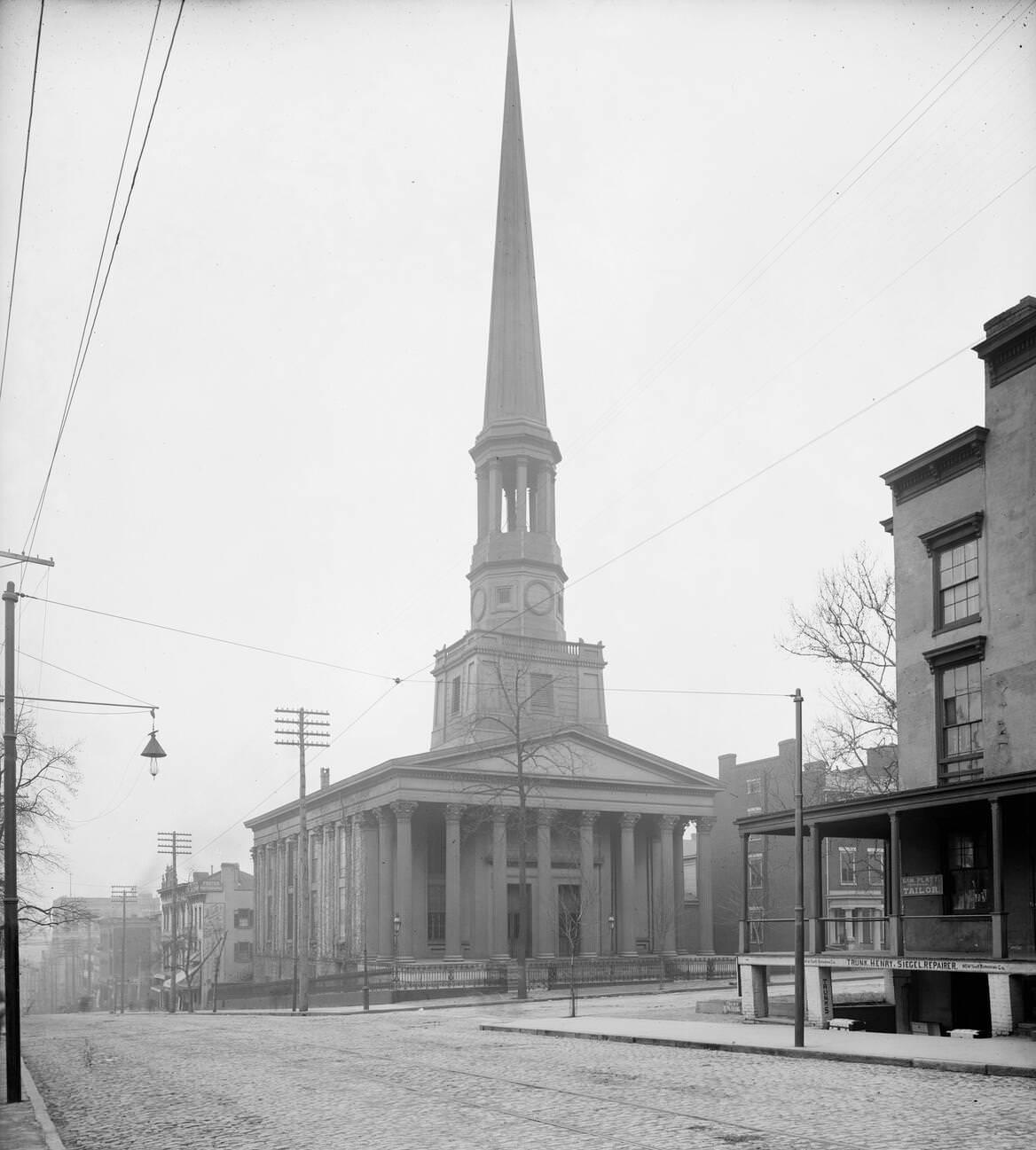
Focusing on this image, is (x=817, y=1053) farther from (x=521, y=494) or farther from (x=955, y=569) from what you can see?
(x=521, y=494)

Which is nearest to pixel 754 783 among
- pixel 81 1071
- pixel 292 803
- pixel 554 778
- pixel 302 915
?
pixel 554 778

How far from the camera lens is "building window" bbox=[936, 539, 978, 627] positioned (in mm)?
26547

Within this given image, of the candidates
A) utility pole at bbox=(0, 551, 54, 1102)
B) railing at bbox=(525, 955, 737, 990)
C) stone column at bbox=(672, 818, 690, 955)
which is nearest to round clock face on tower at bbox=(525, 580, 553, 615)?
stone column at bbox=(672, 818, 690, 955)

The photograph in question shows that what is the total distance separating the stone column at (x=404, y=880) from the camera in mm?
57969

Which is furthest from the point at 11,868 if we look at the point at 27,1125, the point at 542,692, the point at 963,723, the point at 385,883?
the point at 542,692

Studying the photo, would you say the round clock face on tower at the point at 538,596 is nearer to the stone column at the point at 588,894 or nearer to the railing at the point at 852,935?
the stone column at the point at 588,894

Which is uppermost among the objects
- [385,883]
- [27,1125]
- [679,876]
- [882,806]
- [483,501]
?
[483,501]

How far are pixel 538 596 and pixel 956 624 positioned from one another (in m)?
38.3

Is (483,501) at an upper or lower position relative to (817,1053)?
upper

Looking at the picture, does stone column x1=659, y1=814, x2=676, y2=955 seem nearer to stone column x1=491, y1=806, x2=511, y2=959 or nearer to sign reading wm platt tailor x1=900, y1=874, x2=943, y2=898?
stone column x1=491, y1=806, x2=511, y2=959

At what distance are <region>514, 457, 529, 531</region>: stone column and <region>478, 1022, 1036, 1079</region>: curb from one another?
38.4 meters

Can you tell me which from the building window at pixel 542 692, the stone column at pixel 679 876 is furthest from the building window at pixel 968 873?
the stone column at pixel 679 876

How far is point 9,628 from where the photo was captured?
19047 mm

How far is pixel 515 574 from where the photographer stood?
63.9 metres
